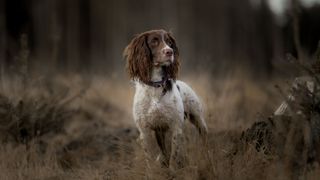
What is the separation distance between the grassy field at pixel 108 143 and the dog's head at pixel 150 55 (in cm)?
62

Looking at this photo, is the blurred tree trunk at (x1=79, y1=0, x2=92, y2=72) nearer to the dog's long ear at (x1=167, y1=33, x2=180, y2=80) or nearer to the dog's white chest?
the dog's long ear at (x1=167, y1=33, x2=180, y2=80)

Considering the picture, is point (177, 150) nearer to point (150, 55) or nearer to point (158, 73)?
point (158, 73)

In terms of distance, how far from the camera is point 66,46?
24.6 metres

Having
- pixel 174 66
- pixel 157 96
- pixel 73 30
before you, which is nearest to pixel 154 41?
pixel 174 66

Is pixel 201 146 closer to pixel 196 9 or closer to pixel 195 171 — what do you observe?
pixel 195 171

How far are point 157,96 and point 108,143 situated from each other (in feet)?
6.19

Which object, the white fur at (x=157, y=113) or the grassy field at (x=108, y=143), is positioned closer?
the grassy field at (x=108, y=143)

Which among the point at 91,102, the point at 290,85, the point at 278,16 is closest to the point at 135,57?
the point at 290,85

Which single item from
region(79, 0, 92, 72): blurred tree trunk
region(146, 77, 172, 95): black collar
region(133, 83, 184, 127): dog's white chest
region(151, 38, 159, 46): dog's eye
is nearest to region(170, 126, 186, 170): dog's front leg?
region(133, 83, 184, 127): dog's white chest

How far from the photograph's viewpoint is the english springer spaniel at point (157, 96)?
6289 millimetres

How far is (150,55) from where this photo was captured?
6.45 meters

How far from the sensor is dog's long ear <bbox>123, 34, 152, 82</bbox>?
21.0 ft

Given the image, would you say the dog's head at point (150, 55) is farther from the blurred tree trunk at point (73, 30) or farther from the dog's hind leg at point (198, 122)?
the blurred tree trunk at point (73, 30)

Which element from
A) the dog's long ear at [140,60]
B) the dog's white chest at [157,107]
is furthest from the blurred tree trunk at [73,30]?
the dog's white chest at [157,107]
